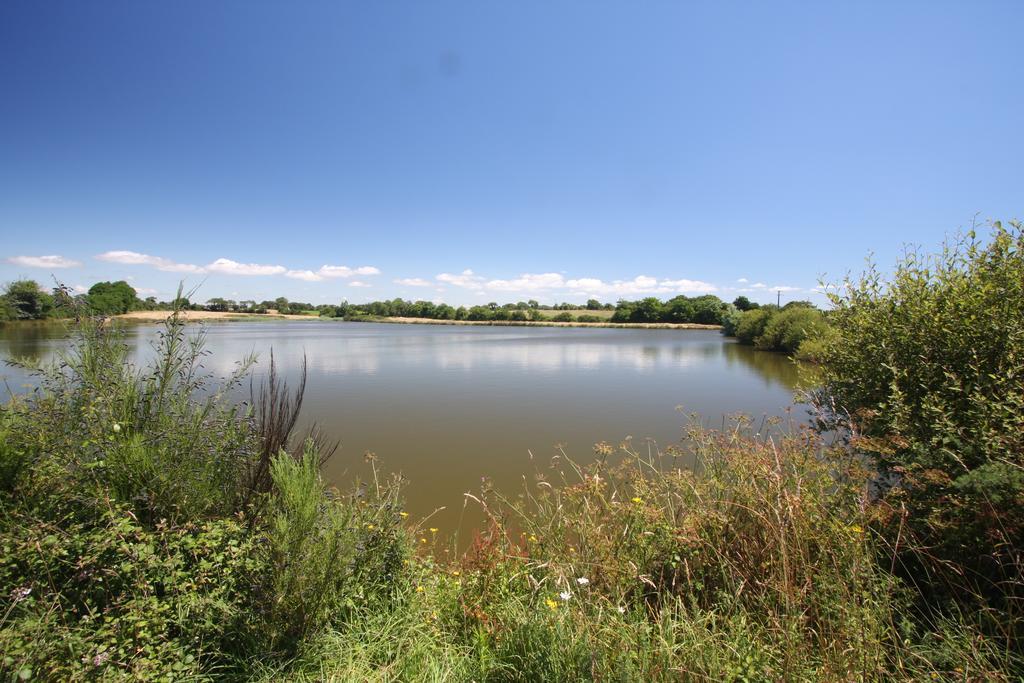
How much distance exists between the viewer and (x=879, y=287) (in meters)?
5.71

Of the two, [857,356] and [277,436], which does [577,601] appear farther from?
[857,356]

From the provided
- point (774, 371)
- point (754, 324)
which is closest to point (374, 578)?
point (774, 371)

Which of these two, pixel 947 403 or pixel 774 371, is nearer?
pixel 947 403

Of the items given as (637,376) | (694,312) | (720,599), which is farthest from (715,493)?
(694,312)

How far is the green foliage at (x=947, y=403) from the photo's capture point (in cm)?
270

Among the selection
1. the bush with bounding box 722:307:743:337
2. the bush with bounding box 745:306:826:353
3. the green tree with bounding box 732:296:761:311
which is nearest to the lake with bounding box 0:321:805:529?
the bush with bounding box 745:306:826:353

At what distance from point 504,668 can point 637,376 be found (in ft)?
56.4

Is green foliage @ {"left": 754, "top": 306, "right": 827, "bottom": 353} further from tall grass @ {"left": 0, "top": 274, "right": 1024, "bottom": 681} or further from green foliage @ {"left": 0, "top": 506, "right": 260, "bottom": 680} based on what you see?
green foliage @ {"left": 0, "top": 506, "right": 260, "bottom": 680}

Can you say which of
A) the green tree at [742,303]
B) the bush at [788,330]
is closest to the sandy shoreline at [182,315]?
the bush at [788,330]

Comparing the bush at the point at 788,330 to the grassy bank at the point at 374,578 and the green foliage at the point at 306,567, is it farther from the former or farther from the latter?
the green foliage at the point at 306,567

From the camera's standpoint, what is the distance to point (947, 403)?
3775 millimetres

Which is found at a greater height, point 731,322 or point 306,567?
point 731,322

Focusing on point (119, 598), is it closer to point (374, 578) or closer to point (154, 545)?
point (154, 545)

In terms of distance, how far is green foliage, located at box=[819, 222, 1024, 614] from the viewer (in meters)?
2.70
